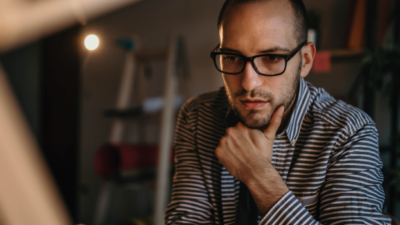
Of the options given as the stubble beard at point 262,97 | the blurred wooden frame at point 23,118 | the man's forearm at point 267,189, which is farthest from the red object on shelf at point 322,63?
the blurred wooden frame at point 23,118

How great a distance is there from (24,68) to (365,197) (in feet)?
6.05

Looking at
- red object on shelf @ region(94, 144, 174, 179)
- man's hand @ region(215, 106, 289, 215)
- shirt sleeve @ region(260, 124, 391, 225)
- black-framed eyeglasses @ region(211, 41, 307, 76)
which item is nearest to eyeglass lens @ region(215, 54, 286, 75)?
black-framed eyeglasses @ region(211, 41, 307, 76)

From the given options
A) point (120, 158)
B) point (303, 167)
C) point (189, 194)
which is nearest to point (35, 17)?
point (120, 158)

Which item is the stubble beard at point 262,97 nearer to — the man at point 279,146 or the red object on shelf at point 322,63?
the man at point 279,146

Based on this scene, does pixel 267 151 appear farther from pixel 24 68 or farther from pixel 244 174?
pixel 24 68

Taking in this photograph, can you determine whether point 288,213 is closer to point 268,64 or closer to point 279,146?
point 279,146

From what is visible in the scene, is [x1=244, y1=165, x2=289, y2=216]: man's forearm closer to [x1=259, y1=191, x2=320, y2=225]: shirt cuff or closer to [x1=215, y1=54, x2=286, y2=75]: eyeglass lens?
[x1=259, y1=191, x2=320, y2=225]: shirt cuff

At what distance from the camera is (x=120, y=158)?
5.16 ft

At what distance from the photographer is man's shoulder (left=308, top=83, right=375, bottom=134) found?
0.72 metres

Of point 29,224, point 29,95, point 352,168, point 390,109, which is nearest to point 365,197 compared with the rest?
point 352,168

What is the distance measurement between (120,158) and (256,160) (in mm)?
1065

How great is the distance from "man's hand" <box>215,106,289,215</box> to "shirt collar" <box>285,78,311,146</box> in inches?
2.6

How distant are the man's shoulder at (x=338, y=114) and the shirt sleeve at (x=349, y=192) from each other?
21mm

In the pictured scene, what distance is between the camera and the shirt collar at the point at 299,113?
0.77 m
